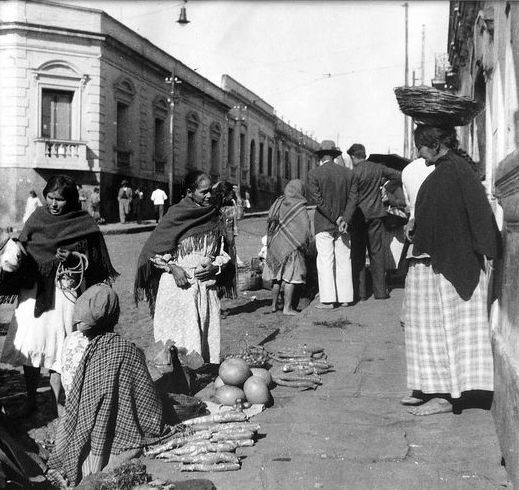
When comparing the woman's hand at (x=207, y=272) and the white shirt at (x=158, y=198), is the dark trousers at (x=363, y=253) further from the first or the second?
the white shirt at (x=158, y=198)

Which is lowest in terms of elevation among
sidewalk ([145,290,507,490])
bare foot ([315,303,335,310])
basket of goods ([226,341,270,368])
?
sidewalk ([145,290,507,490])

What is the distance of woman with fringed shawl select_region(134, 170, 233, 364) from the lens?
5.63 meters

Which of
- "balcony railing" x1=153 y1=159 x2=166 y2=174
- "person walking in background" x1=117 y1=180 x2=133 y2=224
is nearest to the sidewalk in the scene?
"person walking in background" x1=117 y1=180 x2=133 y2=224

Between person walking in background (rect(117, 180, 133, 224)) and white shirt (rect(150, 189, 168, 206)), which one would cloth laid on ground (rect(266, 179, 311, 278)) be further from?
white shirt (rect(150, 189, 168, 206))

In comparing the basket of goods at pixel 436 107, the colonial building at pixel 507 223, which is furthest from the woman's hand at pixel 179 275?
the colonial building at pixel 507 223

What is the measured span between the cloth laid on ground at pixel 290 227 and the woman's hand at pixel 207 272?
3454 millimetres

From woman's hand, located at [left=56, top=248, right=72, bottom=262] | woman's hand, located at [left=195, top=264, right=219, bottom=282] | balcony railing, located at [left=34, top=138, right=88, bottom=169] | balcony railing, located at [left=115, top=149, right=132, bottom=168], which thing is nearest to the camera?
woman's hand, located at [left=56, top=248, right=72, bottom=262]

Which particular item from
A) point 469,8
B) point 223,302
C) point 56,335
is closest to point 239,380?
point 56,335

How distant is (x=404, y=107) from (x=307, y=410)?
2238 millimetres

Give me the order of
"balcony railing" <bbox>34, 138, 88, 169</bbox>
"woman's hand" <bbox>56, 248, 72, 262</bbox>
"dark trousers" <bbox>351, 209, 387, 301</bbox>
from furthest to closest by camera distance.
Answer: "balcony railing" <bbox>34, 138, 88, 169</bbox> → "dark trousers" <bbox>351, 209, 387, 301</bbox> → "woman's hand" <bbox>56, 248, 72, 262</bbox>

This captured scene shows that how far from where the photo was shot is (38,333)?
16.2ft

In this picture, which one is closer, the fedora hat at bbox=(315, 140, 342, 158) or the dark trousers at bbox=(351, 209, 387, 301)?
the fedora hat at bbox=(315, 140, 342, 158)

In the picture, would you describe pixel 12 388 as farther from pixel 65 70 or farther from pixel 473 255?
pixel 65 70

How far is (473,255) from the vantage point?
448cm
